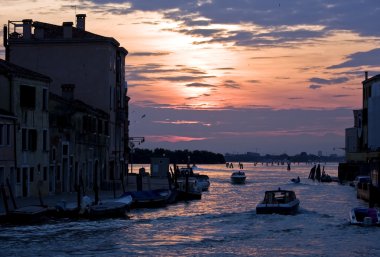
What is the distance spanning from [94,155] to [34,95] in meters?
15.3

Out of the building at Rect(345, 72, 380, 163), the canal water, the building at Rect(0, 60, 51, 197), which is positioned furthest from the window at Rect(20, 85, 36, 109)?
the building at Rect(345, 72, 380, 163)

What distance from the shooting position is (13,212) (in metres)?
39.2

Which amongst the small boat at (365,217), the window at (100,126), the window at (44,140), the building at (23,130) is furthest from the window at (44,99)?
the small boat at (365,217)

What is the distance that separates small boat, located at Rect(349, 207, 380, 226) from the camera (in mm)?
41625

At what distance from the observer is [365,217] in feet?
138

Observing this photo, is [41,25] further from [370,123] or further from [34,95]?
[370,123]

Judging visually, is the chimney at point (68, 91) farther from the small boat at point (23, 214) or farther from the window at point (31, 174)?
the small boat at point (23, 214)

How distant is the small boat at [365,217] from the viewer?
41625mm

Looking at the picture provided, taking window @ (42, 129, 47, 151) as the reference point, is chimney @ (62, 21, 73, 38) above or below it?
above

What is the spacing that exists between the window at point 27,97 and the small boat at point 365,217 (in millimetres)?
22950

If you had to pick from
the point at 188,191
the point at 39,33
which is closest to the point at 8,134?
the point at 188,191

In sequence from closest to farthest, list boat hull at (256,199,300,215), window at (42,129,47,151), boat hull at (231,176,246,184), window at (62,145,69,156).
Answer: boat hull at (256,199,300,215) < window at (42,129,47,151) < window at (62,145,69,156) < boat hull at (231,176,246,184)

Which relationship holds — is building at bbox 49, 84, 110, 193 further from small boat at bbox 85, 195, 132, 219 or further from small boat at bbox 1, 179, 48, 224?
small boat at bbox 1, 179, 48, 224

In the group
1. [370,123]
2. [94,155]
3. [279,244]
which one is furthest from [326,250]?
[370,123]
